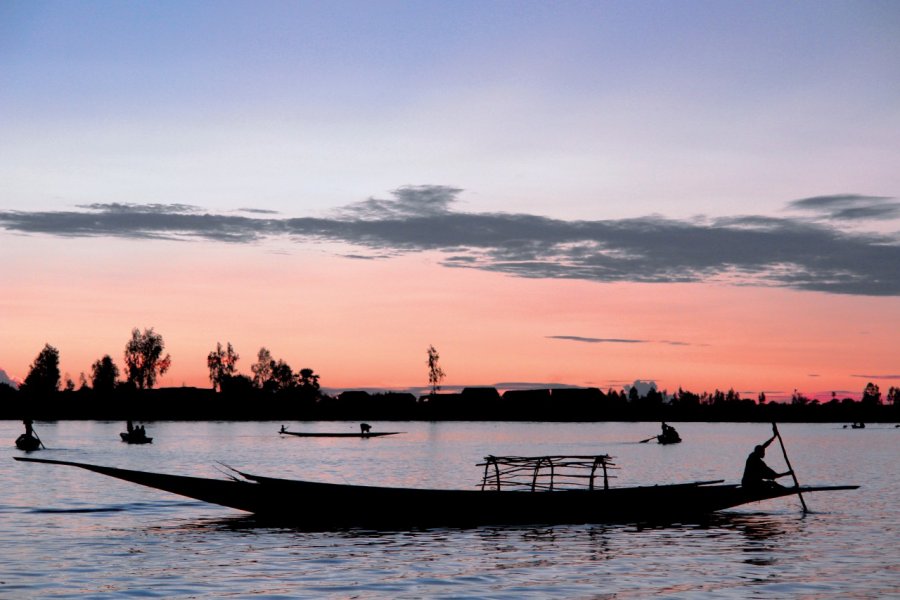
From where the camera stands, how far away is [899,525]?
1385 inches

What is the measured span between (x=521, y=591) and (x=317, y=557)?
6.47m

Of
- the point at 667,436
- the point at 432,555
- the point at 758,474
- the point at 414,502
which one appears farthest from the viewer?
the point at 667,436

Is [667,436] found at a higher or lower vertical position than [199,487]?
lower

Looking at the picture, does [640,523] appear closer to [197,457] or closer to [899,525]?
[899,525]

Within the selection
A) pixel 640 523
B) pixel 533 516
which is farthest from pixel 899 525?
pixel 533 516

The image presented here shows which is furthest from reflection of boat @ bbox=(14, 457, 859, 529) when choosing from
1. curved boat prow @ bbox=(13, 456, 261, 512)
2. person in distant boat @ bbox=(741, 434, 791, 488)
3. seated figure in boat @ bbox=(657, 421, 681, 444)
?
seated figure in boat @ bbox=(657, 421, 681, 444)

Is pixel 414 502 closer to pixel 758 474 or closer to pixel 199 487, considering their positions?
pixel 199 487

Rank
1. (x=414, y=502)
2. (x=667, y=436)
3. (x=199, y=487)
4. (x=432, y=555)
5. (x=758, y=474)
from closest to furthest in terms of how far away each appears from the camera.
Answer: (x=432, y=555) < (x=199, y=487) < (x=414, y=502) < (x=758, y=474) < (x=667, y=436)

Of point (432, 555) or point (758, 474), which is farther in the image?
point (758, 474)

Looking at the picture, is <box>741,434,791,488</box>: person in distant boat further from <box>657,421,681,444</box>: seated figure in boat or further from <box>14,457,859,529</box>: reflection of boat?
<box>657,421,681,444</box>: seated figure in boat

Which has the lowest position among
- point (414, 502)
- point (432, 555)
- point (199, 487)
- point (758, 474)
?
point (432, 555)

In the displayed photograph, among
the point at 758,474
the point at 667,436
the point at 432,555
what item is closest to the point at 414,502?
the point at 432,555

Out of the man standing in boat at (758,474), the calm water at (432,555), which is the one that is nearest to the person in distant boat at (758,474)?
the man standing in boat at (758,474)

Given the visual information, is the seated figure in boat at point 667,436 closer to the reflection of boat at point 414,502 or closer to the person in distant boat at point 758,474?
the person in distant boat at point 758,474
